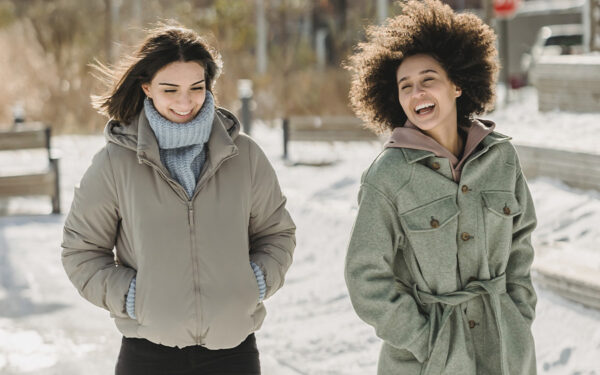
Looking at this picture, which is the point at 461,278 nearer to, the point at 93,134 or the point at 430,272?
the point at 430,272

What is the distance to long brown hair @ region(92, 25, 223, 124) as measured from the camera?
2977 millimetres

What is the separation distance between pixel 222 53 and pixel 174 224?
19.6m

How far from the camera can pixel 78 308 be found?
6332 mm

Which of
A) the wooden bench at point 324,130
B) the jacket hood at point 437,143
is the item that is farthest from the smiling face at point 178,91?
the wooden bench at point 324,130

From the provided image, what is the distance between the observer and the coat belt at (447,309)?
2650mm

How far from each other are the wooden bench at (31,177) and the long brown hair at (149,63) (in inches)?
276

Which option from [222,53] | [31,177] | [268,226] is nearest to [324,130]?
[31,177]

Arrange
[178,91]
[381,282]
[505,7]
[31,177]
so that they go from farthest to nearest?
[505,7] < [31,177] < [178,91] < [381,282]

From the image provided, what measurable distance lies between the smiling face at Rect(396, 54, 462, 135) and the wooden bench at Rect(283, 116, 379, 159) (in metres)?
10.2

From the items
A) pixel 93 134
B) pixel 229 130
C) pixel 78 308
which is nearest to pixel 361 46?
pixel 229 130

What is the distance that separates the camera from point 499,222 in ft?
8.96

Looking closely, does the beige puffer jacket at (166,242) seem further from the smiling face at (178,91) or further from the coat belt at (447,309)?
the coat belt at (447,309)

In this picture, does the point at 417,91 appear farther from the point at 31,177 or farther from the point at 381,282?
the point at 31,177

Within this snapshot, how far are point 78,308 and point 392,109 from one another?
3.92m
